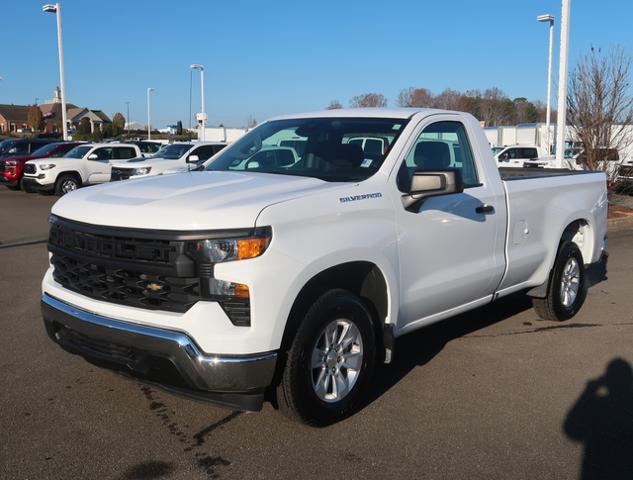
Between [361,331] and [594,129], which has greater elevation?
[594,129]

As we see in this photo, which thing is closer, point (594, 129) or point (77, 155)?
point (594, 129)

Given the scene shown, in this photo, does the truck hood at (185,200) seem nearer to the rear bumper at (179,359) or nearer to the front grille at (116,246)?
the front grille at (116,246)

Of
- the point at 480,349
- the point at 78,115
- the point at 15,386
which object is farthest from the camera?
the point at 78,115

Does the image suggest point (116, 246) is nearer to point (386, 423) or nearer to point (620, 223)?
point (386, 423)

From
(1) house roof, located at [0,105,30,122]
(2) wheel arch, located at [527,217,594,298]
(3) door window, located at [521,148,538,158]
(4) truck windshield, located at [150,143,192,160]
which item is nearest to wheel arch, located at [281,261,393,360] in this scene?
(2) wheel arch, located at [527,217,594,298]

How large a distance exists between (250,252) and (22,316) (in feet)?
13.1

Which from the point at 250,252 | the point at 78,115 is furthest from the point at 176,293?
the point at 78,115

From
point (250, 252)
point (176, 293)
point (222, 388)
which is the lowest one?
point (222, 388)

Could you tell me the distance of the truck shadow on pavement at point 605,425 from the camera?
3.73 m

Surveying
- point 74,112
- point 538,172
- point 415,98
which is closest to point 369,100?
point 415,98

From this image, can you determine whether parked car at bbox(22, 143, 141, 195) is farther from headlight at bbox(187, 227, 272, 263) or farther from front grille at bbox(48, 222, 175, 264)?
headlight at bbox(187, 227, 272, 263)

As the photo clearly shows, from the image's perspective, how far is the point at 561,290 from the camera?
21.6ft

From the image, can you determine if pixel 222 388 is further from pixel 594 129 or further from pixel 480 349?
pixel 594 129

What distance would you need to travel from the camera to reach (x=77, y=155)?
2141 cm
